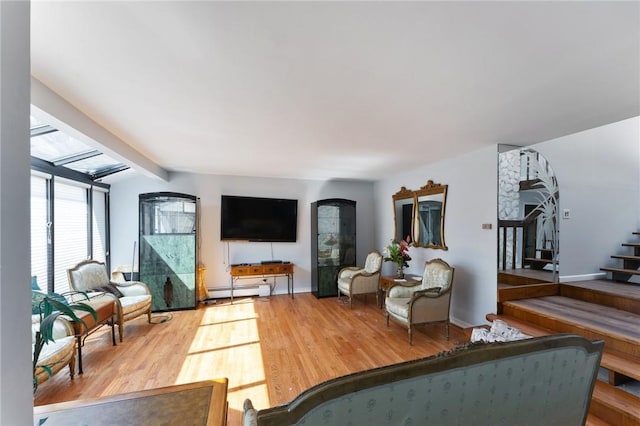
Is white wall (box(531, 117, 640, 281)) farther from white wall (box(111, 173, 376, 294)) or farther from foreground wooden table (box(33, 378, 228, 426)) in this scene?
foreground wooden table (box(33, 378, 228, 426))

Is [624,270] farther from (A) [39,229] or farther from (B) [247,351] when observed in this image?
(A) [39,229]

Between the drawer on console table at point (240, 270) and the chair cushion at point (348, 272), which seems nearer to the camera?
the drawer on console table at point (240, 270)

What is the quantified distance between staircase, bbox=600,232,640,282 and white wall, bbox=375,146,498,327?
238cm

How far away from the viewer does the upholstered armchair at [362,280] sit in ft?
14.2

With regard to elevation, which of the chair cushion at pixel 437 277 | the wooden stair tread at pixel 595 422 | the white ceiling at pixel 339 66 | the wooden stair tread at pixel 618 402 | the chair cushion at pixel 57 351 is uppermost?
the white ceiling at pixel 339 66

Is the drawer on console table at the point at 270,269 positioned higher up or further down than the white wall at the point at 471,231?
further down

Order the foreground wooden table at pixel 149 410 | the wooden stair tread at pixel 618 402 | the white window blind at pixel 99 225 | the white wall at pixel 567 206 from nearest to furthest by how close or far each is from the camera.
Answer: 1. the foreground wooden table at pixel 149 410
2. the wooden stair tread at pixel 618 402
3. the white wall at pixel 567 206
4. the white window blind at pixel 99 225

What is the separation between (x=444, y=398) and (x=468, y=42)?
66.6 inches

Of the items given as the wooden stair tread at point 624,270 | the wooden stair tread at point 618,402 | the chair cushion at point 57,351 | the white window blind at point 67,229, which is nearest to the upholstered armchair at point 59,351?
the chair cushion at point 57,351

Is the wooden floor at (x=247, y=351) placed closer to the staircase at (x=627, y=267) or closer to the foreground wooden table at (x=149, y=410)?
the foreground wooden table at (x=149, y=410)

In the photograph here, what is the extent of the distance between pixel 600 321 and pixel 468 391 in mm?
2586

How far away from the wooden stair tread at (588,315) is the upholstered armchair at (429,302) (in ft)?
2.23

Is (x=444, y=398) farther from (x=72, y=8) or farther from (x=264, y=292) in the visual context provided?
(x=264, y=292)

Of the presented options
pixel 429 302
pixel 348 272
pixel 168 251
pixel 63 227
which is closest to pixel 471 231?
pixel 429 302
